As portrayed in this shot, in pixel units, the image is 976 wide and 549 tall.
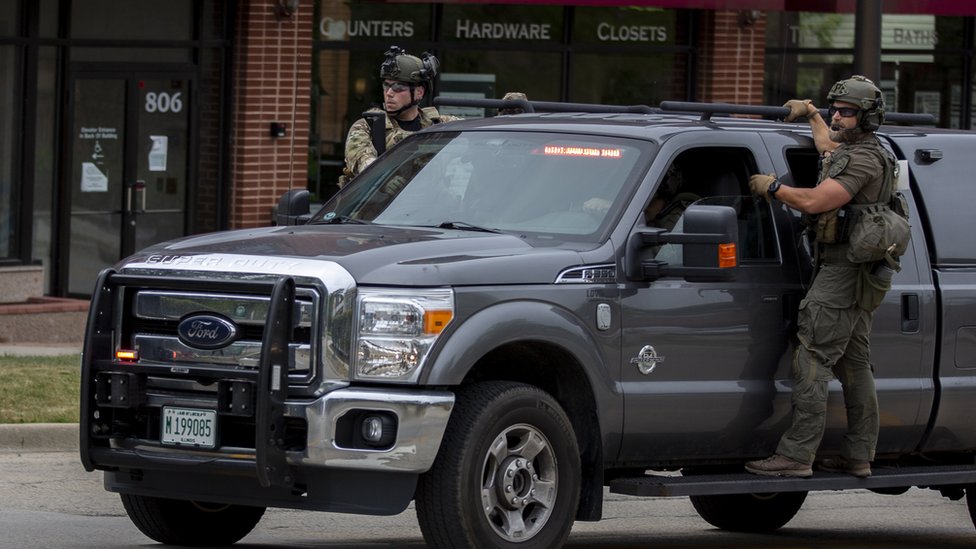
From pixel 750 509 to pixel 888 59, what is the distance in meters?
12.9

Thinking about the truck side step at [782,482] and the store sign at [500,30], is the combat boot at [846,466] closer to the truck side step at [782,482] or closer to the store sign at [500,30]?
the truck side step at [782,482]

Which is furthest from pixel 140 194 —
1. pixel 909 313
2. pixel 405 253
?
pixel 405 253

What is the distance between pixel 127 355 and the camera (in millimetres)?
7336

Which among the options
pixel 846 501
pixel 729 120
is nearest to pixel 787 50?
pixel 846 501

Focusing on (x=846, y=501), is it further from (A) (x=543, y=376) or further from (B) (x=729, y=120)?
(A) (x=543, y=376)

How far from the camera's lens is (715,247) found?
7.68 metres

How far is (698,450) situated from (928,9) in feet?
40.8

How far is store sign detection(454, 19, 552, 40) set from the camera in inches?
748

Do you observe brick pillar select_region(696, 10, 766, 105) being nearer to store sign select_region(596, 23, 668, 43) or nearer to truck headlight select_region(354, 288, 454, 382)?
store sign select_region(596, 23, 668, 43)

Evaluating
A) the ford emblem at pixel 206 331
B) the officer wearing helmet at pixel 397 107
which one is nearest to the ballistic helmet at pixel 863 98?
the officer wearing helmet at pixel 397 107

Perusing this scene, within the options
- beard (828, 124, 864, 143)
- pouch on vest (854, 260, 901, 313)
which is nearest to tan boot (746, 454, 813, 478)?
pouch on vest (854, 260, 901, 313)

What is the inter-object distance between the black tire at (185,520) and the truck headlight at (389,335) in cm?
150

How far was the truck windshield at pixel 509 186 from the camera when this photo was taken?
7977 millimetres

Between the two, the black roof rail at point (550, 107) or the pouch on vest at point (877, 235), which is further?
the black roof rail at point (550, 107)
